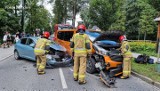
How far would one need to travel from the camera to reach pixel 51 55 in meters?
12.4

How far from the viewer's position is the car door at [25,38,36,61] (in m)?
13.6

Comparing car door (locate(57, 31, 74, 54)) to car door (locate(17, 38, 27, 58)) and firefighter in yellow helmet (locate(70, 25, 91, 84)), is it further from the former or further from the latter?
firefighter in yellow helmet (locate(70, 25, 91, 84))

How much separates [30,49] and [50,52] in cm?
146

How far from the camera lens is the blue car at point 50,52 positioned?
12.3 metres

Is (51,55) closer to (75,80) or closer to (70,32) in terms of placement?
(70,32)

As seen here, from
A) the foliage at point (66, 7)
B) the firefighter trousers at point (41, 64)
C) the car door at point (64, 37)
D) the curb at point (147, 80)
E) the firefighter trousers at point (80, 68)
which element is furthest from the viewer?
the foliage at point (66, 7)

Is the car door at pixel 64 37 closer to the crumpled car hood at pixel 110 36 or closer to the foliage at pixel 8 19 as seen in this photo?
the crumpled car hood at pixel 110 36

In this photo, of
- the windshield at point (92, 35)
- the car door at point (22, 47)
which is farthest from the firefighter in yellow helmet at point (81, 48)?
the car door at point (22, 47)

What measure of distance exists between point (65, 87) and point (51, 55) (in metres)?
4.19

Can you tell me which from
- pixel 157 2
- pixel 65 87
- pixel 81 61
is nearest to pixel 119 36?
pixel 81 61

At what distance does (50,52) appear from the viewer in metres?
12.8

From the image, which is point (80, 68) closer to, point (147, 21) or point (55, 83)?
point (55, 83)

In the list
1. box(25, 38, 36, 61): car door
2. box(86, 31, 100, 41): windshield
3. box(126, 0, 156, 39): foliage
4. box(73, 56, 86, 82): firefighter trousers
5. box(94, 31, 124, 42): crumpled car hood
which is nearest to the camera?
box(73, 56, 86, 82): firefighter trousers

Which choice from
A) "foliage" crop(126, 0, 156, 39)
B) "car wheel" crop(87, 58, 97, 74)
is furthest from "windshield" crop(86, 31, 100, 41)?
"foliage" crop(126, 0, 156, 39)
